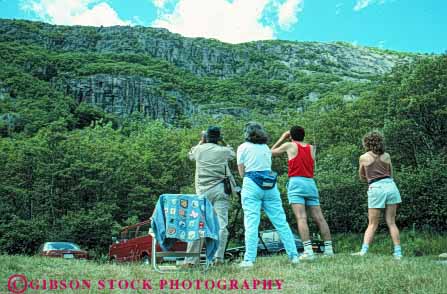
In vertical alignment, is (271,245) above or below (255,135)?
below

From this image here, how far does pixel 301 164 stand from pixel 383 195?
128 centimetres

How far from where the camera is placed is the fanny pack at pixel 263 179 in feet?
21.0

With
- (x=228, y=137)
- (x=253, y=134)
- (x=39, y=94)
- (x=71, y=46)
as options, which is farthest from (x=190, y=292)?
(x=71, y=46)

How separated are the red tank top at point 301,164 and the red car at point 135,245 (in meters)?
7.47

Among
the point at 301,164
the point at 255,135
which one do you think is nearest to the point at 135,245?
the point at 301,164

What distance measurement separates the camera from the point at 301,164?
22.9 ft

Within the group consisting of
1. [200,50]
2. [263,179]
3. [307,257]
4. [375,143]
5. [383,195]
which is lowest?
[307,257]

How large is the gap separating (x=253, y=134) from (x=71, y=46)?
6620 inches

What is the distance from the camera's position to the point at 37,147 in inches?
1315

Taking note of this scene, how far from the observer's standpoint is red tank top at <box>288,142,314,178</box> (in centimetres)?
697

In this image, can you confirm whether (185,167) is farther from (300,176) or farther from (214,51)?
(214,51)

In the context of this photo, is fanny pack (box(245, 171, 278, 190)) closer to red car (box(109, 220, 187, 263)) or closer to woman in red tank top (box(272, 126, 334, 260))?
woman in red tank top (box(272, 126, 334, 260))

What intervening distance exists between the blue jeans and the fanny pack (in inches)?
1.8

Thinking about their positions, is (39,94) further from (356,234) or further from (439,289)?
(439,289)
